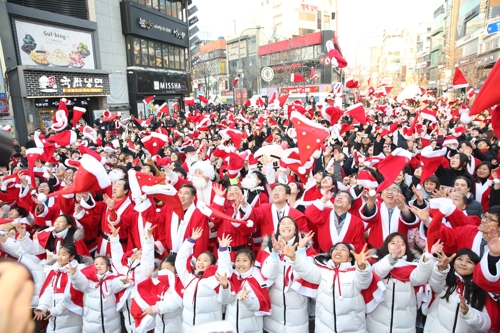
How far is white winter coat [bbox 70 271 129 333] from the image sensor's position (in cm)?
334

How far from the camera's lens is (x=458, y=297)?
274 cm

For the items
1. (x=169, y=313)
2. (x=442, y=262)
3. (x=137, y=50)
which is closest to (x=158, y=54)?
(x=137, y=50)

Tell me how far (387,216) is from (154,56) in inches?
1024

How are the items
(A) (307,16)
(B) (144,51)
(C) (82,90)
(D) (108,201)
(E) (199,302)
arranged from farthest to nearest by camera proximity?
(A) (307,16), (B) (144,51), (C) (82,90), (D) (108,201), (E) (199,302)

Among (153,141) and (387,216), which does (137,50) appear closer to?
(153,141)

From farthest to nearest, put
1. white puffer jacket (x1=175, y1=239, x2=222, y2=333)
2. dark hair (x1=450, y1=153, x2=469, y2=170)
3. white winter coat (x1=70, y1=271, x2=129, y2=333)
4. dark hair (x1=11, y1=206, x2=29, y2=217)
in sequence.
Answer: dark hair (x1=450, y1=153, x2=469, y2=170) < dark hair (x1=11, y1=206, x2=29, y2=217) < white winter coat (x1=70, y1=271, x2=129, y2=333) < white puffer jacket (x1=175, y1=239, x2=222, y2=333)

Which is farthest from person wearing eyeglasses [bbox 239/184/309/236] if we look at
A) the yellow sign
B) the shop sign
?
the yellow sign

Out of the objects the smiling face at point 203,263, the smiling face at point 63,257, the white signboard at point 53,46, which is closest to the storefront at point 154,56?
the white signboard at point 53,46

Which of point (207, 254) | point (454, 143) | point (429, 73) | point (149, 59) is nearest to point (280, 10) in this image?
point (429, 73)

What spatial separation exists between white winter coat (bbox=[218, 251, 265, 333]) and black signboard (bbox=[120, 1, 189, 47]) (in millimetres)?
24070

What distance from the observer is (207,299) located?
121 inches

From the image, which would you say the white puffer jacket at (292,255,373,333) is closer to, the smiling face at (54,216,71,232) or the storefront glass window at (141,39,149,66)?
the smiling face at (54,216,71,232)

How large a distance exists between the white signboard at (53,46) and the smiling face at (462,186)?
723 inches

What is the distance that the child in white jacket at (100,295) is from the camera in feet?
11.0
